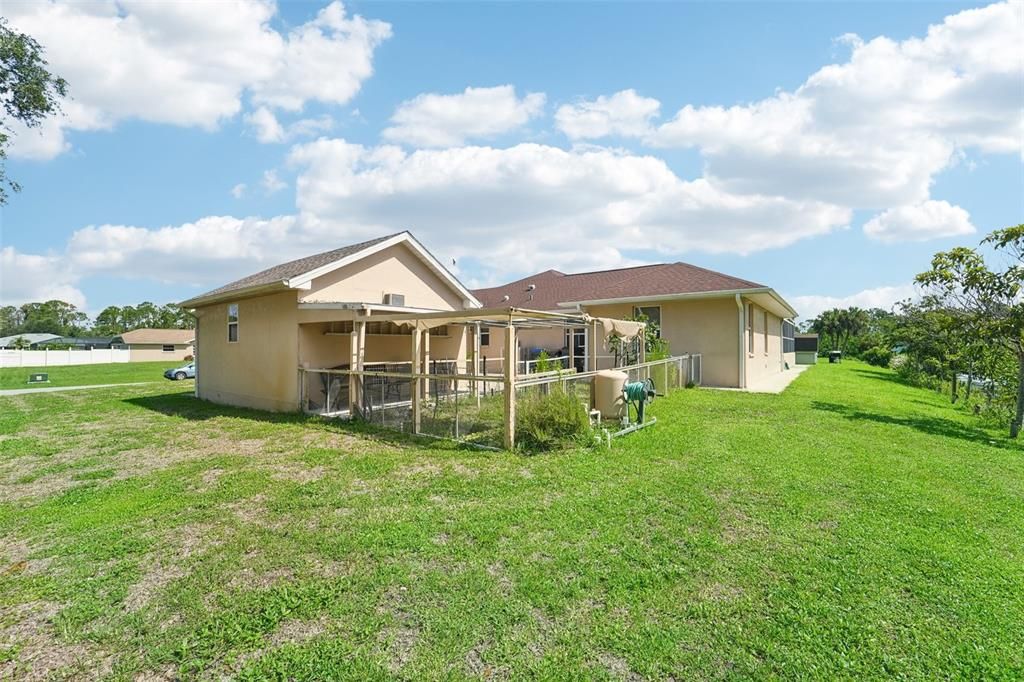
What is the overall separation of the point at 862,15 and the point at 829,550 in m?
9.55

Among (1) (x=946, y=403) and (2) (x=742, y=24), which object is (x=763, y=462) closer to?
(2) (x=742, y=24)

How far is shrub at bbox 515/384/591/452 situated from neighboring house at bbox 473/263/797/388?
8038 mm

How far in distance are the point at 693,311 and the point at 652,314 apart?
1392mm

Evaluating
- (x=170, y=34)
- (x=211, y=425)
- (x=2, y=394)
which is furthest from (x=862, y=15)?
(x=2, y=394)

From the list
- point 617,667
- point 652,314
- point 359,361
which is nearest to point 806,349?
point 652,314

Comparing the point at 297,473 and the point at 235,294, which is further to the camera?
the point at 235,294

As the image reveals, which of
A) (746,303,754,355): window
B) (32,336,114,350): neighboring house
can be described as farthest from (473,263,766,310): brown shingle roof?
(32,336,114,350): neighboring house

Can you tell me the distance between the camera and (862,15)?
8242mm

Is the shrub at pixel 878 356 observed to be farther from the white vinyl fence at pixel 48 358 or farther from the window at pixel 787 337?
the white vinyl fence at pixel 48 358

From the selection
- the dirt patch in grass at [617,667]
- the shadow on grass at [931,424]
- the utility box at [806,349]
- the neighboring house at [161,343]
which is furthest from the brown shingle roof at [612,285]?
the neighboring house at [161,343]

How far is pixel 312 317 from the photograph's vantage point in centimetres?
1046

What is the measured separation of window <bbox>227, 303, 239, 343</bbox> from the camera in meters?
13.0

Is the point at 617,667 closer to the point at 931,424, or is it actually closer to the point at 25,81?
the point at 931,424

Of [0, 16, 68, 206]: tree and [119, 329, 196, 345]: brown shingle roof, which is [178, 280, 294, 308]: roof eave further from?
[119, 329, 196, 345]: brown shingle roof
